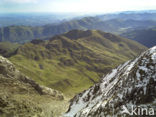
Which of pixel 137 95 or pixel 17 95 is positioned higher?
pixel 137 95

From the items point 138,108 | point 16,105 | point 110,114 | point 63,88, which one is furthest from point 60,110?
point 63,88

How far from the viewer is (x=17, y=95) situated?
50219mm

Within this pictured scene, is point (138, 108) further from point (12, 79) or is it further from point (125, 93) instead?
point (12, 79)

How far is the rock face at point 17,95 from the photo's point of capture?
40.6 meters

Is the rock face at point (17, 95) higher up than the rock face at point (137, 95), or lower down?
lower down

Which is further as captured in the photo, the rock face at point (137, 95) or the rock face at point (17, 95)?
the rock face at point (17, 95)

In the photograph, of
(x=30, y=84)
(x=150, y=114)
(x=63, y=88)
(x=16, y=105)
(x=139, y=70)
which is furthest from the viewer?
(x=63, y=88)

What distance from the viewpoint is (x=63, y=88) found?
608 feet

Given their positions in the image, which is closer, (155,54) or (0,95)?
(155,54)

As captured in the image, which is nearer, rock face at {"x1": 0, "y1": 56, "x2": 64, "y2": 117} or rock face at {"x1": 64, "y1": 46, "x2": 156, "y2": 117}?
rock face at {"x1": 64, "y1": 46, "x2": 156, "y2": 117}

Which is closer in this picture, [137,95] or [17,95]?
[137,95]

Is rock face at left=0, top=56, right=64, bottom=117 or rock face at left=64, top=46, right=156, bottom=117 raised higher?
rock face at left=64, top=46, right=156, bottom=117

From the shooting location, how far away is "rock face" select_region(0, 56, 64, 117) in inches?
1597

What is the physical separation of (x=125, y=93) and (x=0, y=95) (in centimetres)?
3881
